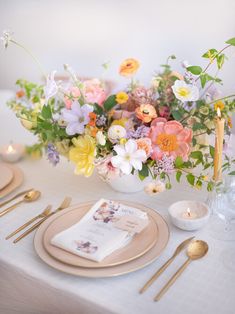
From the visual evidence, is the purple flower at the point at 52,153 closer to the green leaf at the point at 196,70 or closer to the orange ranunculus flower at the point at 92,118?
the orange ranunculus flower at the point at 92,118

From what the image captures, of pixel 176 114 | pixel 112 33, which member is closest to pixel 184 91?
pixel 176 114

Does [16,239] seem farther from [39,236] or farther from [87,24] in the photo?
[87,24]

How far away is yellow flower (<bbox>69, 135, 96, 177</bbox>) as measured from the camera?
98cm

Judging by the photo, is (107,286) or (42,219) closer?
(107,286)

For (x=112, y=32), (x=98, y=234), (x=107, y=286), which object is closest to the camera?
(x=107, y=286)

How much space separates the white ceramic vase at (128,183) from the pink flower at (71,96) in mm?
232

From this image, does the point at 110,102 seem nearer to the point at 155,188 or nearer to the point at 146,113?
the point at 146,113

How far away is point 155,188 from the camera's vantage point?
1.11 m

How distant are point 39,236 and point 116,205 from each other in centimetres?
20

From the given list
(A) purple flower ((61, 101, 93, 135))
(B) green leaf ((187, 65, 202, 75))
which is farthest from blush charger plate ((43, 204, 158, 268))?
(B) green leaf ((187, 65, 202, 75))

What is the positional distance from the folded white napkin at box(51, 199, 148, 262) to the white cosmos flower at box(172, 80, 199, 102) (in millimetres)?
285

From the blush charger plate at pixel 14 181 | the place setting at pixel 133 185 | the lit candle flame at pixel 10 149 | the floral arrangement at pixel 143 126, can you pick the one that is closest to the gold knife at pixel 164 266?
the place setting at pixel 133 185

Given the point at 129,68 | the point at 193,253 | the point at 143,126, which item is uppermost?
the point at 129,68

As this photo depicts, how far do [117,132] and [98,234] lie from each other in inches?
9.4
